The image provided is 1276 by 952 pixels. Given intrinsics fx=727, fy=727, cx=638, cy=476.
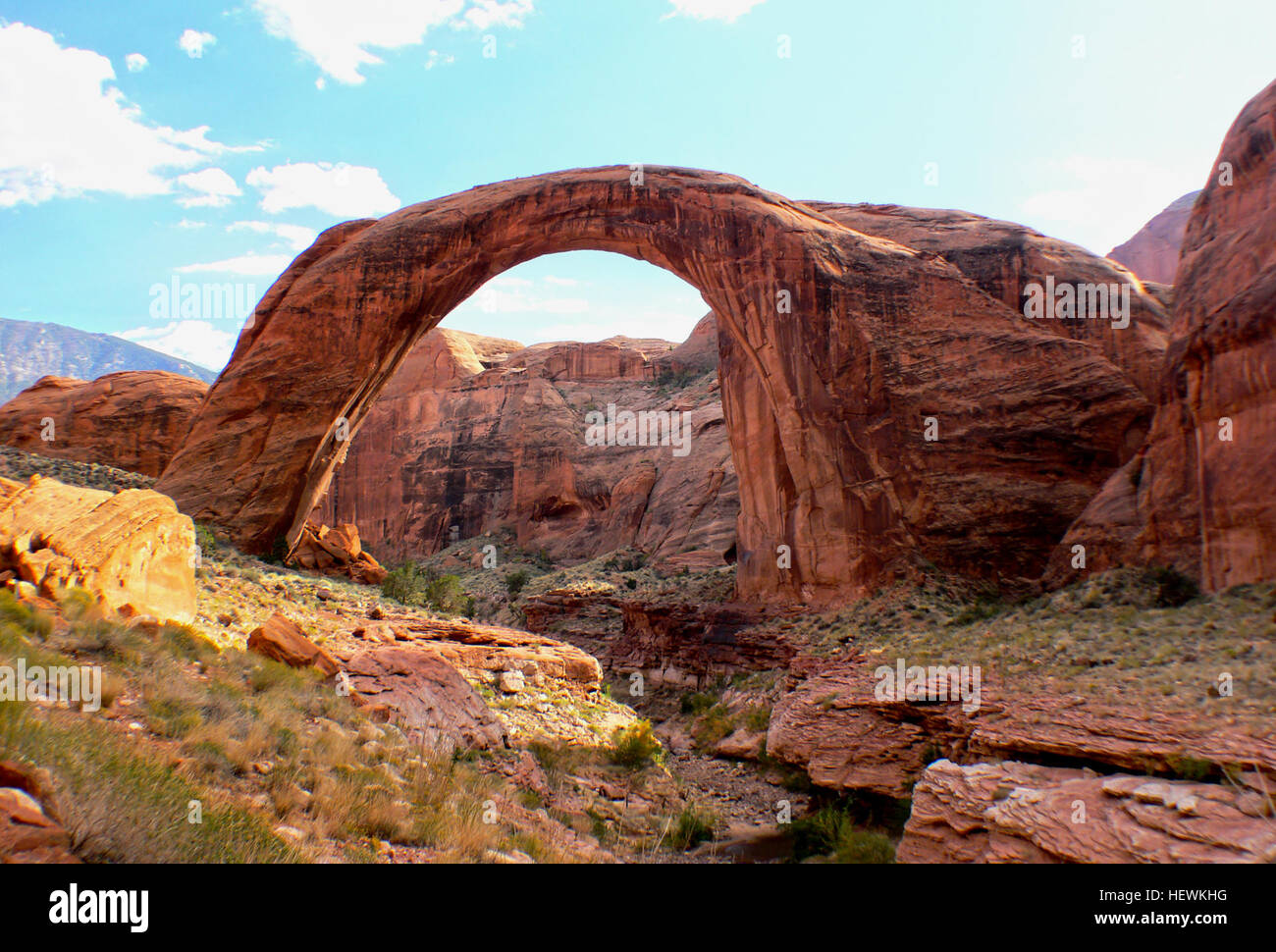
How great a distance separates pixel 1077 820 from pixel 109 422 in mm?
31897

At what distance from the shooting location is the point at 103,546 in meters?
8.99

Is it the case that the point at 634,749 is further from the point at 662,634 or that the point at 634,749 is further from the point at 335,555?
the point at 335,555

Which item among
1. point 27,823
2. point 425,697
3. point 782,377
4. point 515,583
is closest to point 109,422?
point 515,583

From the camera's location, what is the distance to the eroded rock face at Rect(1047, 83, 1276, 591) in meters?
10.3

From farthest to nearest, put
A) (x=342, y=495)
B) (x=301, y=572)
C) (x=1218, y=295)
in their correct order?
(x=342, y=495), (x=301, y=572), (x=1218, y=295)

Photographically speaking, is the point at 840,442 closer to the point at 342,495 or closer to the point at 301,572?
the point at 301,572

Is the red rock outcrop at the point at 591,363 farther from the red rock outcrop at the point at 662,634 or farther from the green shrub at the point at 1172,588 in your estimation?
the green shrub at the point at 1172,588

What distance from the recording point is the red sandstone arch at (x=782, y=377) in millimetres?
17453

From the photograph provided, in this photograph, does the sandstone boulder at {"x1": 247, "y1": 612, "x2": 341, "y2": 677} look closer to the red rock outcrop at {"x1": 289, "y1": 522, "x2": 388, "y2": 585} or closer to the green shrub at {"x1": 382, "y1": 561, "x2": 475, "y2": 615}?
the green shrub at {"x1": 382, "y1": 561, "x2": 475, "y2": 615}

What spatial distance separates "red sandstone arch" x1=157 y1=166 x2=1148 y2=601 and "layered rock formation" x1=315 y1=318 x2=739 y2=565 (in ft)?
36.7

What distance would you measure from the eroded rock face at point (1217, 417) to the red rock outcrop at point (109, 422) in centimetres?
2892

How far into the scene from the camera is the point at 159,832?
3.90 m
